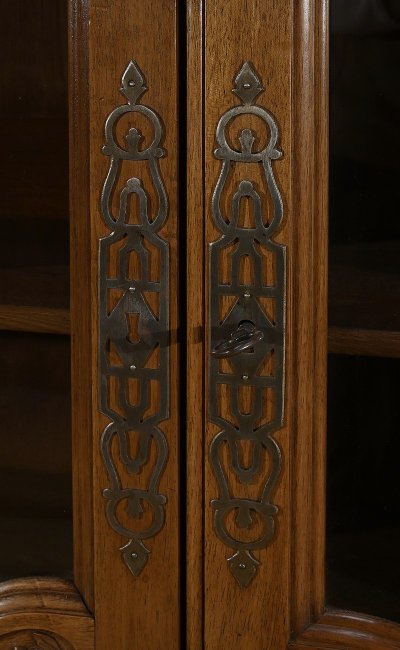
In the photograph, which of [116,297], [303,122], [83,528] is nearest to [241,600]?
[83,528]

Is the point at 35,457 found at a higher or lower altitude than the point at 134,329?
lower

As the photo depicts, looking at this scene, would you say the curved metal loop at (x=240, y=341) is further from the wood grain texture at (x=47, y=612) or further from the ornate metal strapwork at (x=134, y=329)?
the wood grain texture at (x=47, y=612)

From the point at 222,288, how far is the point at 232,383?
7 centimetres

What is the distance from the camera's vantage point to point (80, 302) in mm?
771

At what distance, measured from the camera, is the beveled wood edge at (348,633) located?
2.44 feet

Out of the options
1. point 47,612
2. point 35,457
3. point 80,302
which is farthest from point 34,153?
point 47,612

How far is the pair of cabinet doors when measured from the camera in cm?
71

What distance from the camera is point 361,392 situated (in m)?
0.73

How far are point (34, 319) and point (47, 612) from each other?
9.2 inches

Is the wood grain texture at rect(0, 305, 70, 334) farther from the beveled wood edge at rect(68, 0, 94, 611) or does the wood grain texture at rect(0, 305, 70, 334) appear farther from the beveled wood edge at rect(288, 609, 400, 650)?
the beveled wood edge at rect(288, 609, 400, 650)

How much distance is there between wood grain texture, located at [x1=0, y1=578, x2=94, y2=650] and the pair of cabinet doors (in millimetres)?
26

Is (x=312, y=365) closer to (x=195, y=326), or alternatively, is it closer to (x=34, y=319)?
(x=195, y=326)

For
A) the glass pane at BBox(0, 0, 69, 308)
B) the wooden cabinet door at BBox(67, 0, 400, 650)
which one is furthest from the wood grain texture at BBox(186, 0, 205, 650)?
the glass pane at BBox(0, 0, 69, 308)

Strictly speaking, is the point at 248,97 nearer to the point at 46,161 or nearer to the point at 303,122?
the point at 303,122
